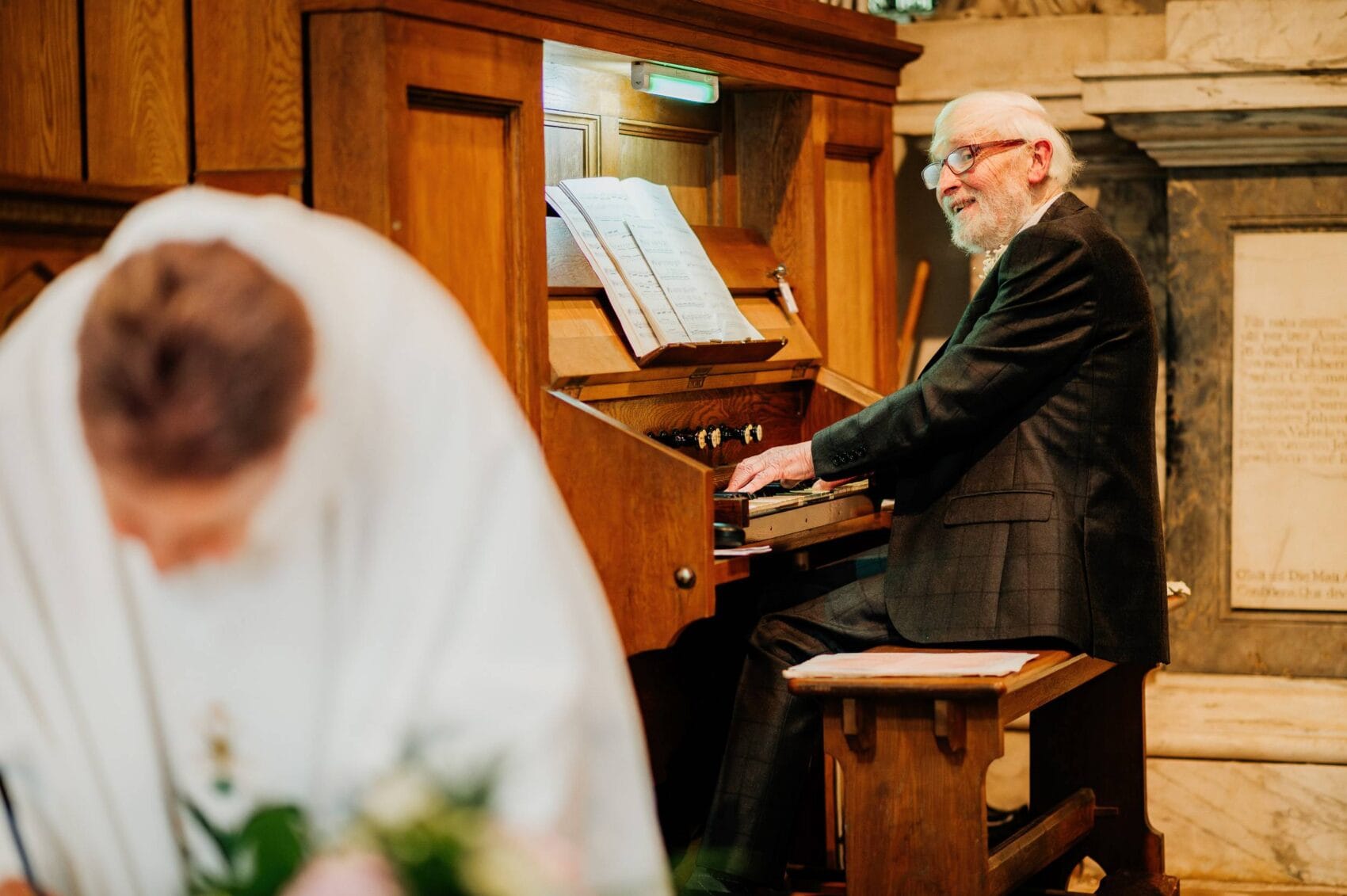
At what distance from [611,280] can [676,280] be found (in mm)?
276

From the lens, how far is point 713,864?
3.75 m

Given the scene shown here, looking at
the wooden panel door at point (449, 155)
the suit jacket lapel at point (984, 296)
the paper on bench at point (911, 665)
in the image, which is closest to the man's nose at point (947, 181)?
the suit jacket lapel at point (984, 296)

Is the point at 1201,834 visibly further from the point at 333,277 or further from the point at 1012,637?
the point at 333,277

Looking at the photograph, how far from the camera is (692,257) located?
15.1ft

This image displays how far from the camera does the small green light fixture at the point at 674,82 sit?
4148mm

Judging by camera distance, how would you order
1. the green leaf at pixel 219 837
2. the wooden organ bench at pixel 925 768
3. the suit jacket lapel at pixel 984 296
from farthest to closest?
the suit jacket lapel at pixel 984 296 < the wooden organ bench at pixel 925 768 < the green leaf at pixel 219 837

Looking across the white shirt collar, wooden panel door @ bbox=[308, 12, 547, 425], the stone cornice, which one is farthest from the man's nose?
the stone cornice

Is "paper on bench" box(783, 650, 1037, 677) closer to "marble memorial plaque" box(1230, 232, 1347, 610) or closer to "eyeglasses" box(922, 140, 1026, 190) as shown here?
"eyeglasses" box(922, 140, 1026, 190)

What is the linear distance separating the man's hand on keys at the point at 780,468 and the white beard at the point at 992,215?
2.40ft

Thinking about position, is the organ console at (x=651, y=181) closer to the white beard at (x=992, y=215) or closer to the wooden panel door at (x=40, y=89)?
the wooden panel door at (x=40, y=89)

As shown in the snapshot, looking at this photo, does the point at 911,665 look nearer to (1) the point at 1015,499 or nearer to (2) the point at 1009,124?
(1) the point at 1015,499

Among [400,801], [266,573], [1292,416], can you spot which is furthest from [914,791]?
[1292,416]

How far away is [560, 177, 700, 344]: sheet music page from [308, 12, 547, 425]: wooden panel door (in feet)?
1.87

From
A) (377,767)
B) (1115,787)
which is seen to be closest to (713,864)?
(1115,787)
